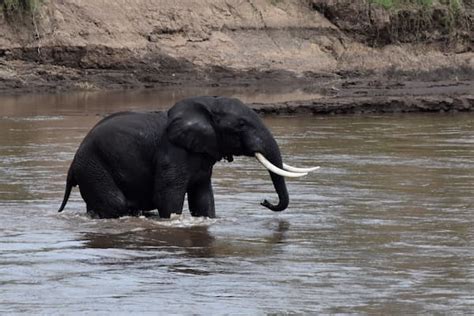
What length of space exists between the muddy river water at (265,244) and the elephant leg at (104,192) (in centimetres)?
18

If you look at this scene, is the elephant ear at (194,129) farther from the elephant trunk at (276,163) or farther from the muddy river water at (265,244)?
the muddy river water at (265,244)

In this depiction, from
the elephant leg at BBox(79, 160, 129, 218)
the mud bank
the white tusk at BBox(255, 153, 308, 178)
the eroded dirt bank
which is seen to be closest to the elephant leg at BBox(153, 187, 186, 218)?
the elephant leg at BBox(79, 160, 129, 218)

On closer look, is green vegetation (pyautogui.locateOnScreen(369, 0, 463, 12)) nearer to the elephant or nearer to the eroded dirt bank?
the eroded dirt bank

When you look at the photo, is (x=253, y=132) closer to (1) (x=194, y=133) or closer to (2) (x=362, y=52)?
(1) (x=194, y=133)

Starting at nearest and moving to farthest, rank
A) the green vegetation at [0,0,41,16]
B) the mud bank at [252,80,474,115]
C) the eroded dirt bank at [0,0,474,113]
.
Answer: the mud bank at [252,80,474,115]
the eroded dirt bank at [0,0,474,113]
the green vegetation at [0,0,41,16]

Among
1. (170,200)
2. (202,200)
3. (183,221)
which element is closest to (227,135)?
(202,200)

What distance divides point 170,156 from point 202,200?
1.85 feet

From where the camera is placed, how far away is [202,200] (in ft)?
43.4

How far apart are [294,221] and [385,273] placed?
9.60 ft

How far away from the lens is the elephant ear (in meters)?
13.0

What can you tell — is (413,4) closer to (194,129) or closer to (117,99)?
(117,99)

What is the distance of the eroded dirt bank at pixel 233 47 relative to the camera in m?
35.8

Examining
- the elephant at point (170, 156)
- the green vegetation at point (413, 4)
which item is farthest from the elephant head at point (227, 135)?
the green vegetation at point (413, 4)

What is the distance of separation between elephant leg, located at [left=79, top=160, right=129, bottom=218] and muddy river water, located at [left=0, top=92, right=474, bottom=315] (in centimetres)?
18
